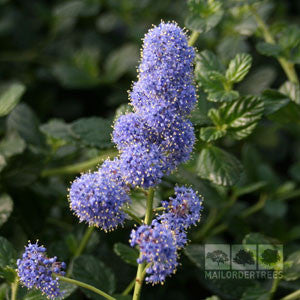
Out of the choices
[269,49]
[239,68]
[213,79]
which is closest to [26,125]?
[213,79]

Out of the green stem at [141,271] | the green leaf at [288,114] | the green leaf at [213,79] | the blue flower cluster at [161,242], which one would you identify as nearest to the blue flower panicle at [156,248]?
the blue flower cluster at [161,242]

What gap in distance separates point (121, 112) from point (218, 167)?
1.43 feet

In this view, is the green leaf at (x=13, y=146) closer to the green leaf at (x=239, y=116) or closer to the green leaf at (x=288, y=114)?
the green leaf at (x=239, y=116)

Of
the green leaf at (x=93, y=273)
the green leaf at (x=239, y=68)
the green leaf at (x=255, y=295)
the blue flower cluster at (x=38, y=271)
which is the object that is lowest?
the blue flower cluster at (x=38, y=271)

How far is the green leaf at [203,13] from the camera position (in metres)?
2.03

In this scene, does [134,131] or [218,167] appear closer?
[134,131]

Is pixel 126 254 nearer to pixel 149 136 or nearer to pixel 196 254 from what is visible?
pixel 196 254

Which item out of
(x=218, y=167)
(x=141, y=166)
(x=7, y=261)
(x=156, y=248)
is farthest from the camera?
(x=218, y=167)

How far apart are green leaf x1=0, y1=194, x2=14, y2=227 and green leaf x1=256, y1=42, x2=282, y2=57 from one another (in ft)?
4.03

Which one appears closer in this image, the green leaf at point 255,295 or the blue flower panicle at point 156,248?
the blue flower panicle at point 156,248

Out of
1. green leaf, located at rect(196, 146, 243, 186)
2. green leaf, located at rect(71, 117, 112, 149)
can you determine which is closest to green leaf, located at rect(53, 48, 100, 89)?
green leaf, located at rect(71, 117, 112, 149)

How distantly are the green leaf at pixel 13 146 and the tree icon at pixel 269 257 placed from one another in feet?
3.71

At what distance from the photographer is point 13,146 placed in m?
2.19

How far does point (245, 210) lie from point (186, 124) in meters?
1.26
